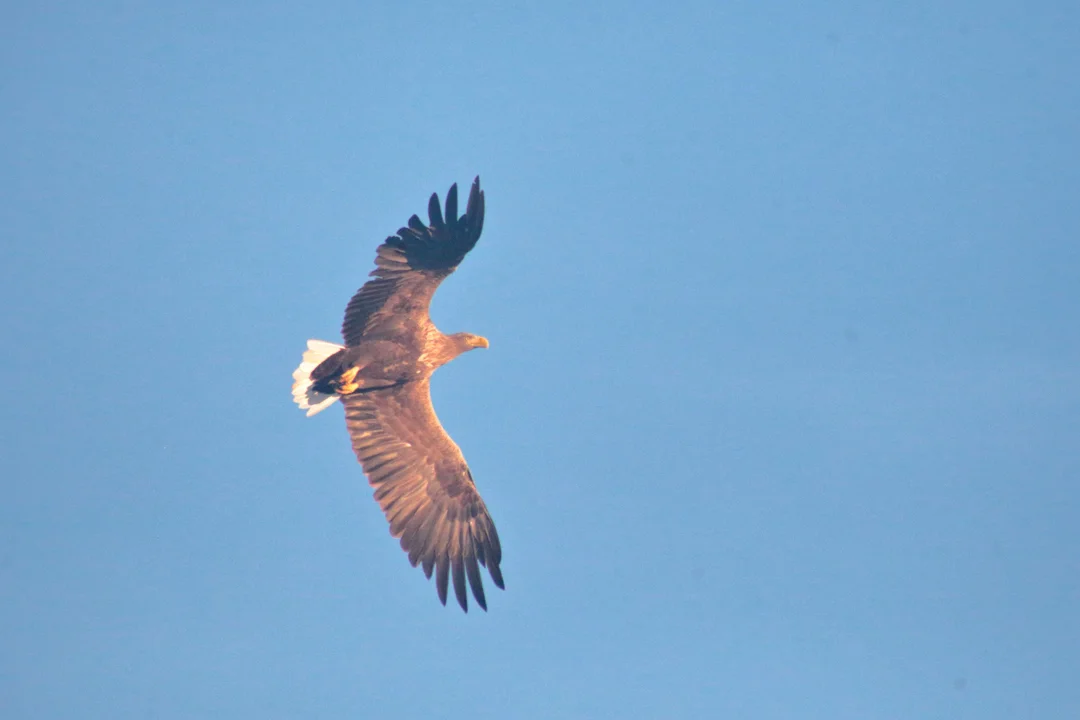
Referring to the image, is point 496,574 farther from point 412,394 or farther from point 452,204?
point 452,204

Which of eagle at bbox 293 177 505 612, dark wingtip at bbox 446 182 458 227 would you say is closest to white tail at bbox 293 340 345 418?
eagle at bbox 293 177 505 612

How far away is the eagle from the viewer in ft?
40.9

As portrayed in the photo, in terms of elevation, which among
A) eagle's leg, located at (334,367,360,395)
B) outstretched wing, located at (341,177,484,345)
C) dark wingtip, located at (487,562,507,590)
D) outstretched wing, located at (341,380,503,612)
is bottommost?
dark wingtip, located at (487,562,507,590)

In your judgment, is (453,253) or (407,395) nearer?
(453,253)

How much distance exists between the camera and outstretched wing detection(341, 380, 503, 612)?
1290 centimetres

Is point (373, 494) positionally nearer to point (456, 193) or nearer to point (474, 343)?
point (474, 343)

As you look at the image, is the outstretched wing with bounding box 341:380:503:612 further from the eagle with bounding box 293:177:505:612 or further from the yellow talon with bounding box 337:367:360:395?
the yellow talon with bounding box 337:367:360:395

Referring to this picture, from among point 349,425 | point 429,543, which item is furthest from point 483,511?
point 349,425

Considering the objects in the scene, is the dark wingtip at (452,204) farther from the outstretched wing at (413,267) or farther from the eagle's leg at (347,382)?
the eagle's leg at (347,382)

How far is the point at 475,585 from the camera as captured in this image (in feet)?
41.8

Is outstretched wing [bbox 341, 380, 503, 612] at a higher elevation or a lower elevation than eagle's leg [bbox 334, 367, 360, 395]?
lower

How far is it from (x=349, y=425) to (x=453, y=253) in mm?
2262

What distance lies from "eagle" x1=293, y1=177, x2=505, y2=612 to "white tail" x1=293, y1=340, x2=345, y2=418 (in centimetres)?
1

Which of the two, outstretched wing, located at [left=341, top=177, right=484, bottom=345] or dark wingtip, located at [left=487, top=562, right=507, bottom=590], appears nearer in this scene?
outstretched wing, located at [left=341, top=177, right=484, bottom=345]
